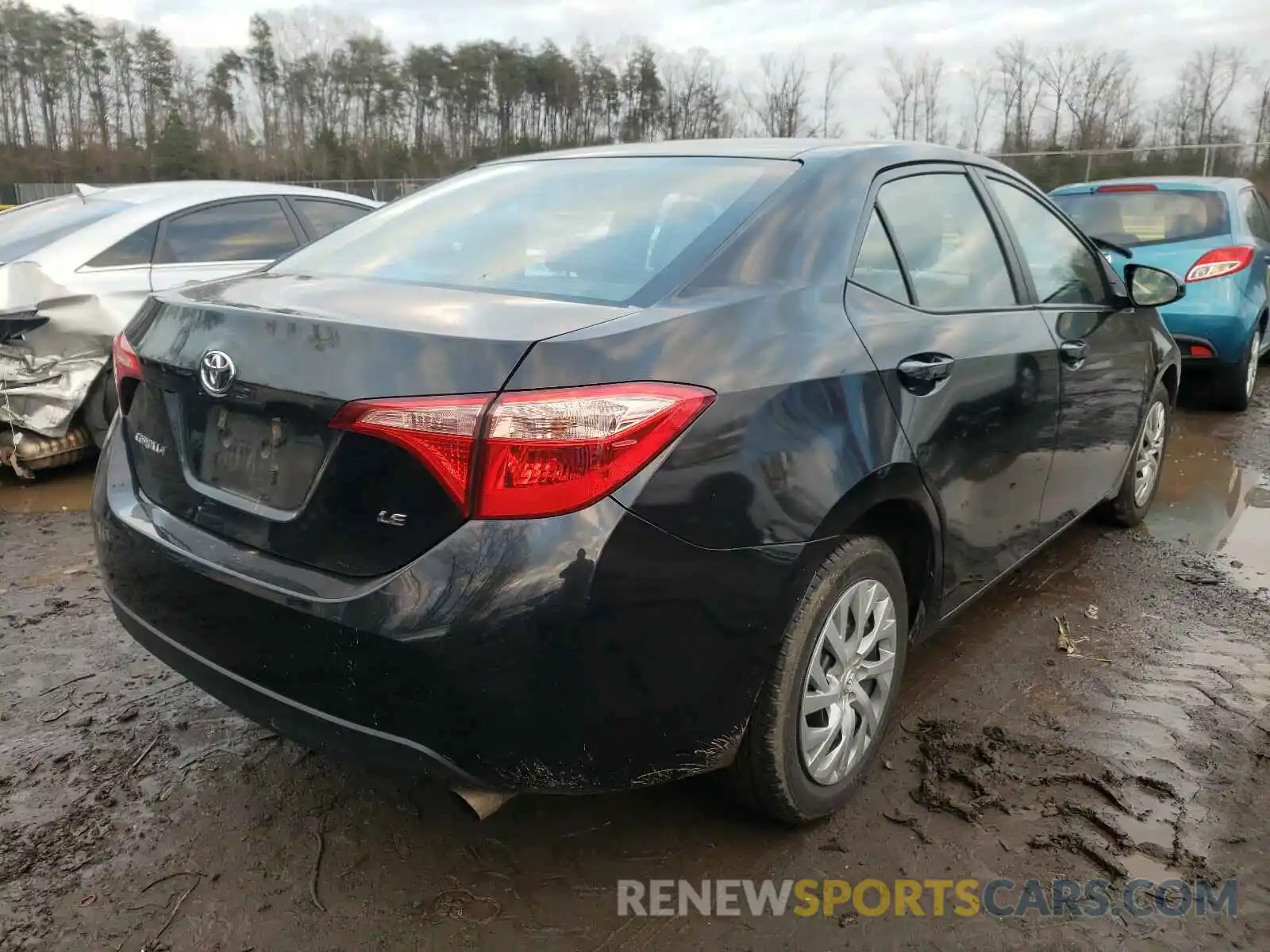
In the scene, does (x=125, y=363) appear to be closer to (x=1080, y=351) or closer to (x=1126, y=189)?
(x=1080, y=351)

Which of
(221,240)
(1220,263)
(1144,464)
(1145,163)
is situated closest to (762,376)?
(1144,464)

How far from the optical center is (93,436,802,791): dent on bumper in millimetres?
1698

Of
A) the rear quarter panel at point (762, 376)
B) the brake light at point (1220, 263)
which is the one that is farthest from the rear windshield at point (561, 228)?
the brake light at point (1220, 263)

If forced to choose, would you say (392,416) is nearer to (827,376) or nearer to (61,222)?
(827,376)

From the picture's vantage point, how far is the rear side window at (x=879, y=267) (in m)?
2.38

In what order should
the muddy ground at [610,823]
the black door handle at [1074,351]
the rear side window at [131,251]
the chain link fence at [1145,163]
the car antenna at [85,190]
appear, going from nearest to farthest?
the muddy ground at [610,823] < the black door handle at [1074,351] < the rear side window at [131,251] < the car antenna at [85,190] < the chain link fence at [1145,163]

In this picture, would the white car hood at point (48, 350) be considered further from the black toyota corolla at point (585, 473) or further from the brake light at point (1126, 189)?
the brake light at point (1126, 189)

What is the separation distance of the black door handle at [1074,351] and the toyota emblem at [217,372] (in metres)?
2.52

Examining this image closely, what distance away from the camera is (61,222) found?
5691 mm

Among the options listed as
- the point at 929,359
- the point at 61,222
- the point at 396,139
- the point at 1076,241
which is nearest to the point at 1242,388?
the point at 1076,241

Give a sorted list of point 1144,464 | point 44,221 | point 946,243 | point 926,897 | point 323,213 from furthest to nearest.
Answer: point 323,213 → point 44,221 → point 1144,464 → point 946,243 → point 926,897

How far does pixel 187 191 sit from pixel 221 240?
408 millimetres

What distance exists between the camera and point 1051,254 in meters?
3.45

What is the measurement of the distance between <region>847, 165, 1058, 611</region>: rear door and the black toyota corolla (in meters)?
0.02
